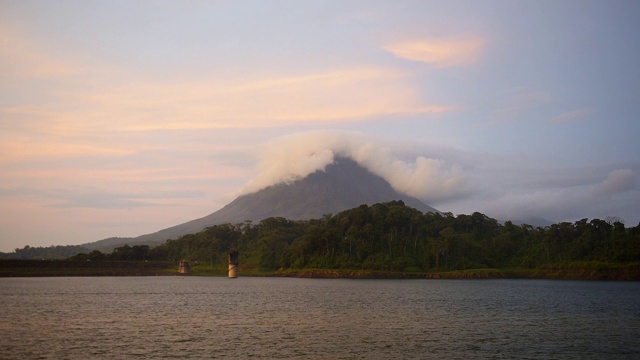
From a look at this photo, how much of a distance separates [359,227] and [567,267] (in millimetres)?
63545

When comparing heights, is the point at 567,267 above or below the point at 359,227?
below

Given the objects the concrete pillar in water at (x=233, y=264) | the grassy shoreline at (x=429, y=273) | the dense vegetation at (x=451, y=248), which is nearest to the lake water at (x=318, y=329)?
the grassy shoreline at (x=429, y=273)

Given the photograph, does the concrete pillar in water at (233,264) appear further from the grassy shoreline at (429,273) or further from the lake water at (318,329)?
the lake water at (318,329)

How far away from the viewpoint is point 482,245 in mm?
198250

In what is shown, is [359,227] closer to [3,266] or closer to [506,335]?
[3,266]

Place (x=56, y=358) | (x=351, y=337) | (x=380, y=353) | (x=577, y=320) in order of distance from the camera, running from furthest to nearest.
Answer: (x=577, y=320) < (x=351, y=337) < (x=380, y=353) < (x=56, y=358)

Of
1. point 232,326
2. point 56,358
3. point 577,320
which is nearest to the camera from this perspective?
point 56,358

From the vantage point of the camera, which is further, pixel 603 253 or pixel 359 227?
pixel 359 227

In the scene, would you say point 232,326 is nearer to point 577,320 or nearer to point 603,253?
point 577,320

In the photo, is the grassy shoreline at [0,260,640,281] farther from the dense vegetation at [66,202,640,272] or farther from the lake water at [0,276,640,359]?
the lake water at [0,276,640,359]

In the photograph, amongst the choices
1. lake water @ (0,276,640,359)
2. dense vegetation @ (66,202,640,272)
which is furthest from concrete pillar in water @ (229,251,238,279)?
lake water @ (0,276,640,359)

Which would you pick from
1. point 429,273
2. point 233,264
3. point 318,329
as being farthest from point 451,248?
point 318,329

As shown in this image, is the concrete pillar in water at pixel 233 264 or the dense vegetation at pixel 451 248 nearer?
the dense vegetation at pixel 451 248

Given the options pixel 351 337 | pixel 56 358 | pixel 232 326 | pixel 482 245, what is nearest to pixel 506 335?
pixel 351 337
